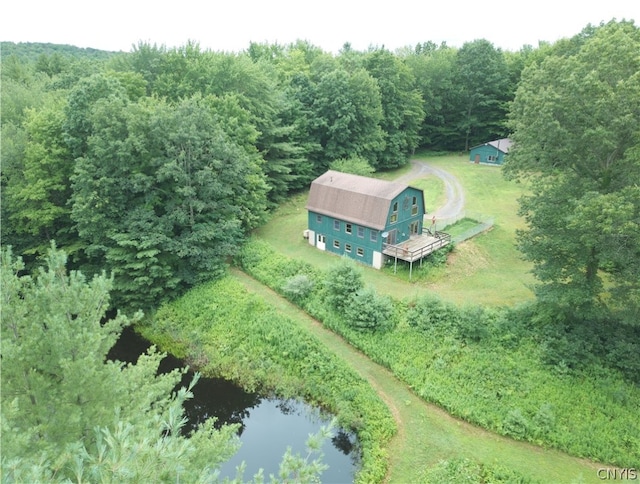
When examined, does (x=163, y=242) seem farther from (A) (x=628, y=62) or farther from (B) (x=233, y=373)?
(A) (x=628, y=62)

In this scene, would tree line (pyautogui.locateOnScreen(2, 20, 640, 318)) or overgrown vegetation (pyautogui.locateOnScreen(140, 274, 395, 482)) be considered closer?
tree line (pyautogui.locateOnScreen(2, 20, 640, 318))

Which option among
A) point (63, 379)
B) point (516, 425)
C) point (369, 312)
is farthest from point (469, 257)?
point (63, 379)

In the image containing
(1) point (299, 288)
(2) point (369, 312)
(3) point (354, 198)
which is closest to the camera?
(2) point (369, 312)

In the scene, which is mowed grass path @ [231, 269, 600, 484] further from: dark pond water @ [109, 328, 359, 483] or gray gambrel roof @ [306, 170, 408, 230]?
gray gambrel roof @ [306, 170, 408, 230]

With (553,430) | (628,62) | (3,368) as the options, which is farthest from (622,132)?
(3,368)

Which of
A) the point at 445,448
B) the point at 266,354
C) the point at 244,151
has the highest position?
the point at 244,151

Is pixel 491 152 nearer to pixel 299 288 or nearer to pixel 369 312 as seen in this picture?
pixel 299 288

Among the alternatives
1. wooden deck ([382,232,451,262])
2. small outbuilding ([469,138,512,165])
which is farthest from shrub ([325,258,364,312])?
small outbuilding ([469,138,512,165])
